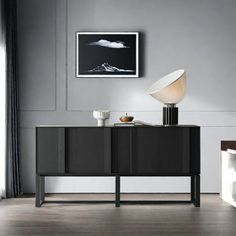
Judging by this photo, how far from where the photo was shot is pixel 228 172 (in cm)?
522

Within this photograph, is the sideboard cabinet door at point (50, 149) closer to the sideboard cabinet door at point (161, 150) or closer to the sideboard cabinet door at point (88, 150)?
the sideboard cabinet door at point (88, 150)

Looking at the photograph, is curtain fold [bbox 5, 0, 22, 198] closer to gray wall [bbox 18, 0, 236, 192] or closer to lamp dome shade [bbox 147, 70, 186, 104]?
gray wall [bbox 18, 0, 236, 192]

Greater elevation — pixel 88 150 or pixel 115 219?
pixel 88 150

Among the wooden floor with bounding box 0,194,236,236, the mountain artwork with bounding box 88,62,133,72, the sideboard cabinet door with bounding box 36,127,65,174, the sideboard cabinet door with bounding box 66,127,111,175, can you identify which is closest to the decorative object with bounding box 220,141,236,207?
the wooden floor with bounding box 0,194,236,236

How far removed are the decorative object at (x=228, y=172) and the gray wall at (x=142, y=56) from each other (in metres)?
0.54

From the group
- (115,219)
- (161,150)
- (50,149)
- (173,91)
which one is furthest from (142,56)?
(115,219)

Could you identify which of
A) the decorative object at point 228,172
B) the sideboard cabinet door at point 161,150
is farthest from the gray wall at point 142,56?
the sideboard cabinet door at point 161,150

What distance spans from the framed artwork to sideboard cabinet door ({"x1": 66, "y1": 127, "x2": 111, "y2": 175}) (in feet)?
3.57

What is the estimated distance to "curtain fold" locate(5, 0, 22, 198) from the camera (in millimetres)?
5582

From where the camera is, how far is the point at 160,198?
5.59 m

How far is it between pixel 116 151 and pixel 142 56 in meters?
1.36

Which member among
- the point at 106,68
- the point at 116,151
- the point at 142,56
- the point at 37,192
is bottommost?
the point at 37,192

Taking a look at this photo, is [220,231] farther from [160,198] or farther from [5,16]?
[5,16]

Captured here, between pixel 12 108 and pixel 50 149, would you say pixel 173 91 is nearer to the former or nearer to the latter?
pixel 50 149
